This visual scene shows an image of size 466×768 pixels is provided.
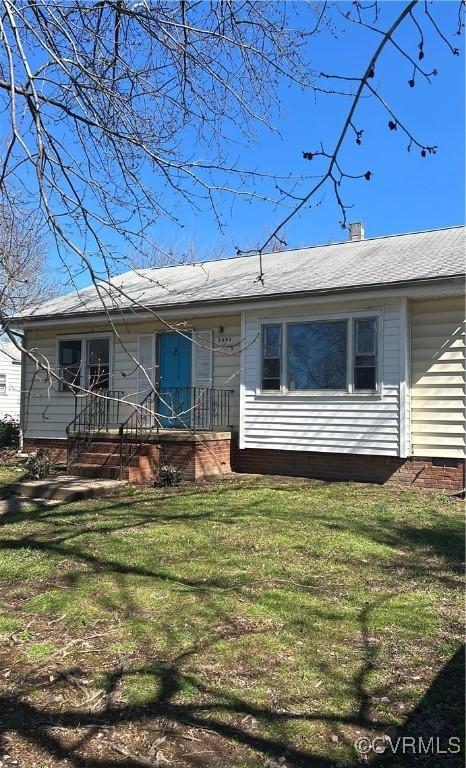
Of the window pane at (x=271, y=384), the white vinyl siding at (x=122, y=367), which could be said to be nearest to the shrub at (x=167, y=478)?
the white vinyl siding at (x=122, y=367)

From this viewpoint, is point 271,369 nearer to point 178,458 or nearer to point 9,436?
point 178,458

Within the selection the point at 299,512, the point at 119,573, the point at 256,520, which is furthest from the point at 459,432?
the point at 119,573

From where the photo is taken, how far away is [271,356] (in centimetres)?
1121

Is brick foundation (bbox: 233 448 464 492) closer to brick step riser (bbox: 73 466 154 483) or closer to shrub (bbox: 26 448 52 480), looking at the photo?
brick step riser (bbox: 73 466 154 483)

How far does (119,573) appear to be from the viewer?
5.41 metres

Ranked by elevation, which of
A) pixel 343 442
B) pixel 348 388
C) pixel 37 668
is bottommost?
pixel 37 668

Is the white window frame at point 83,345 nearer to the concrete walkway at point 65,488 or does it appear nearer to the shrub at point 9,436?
the shrub at point 9,436

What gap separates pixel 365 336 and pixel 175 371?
170 inches

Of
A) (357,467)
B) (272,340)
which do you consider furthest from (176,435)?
(357,467)

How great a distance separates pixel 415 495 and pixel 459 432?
4.18 ft

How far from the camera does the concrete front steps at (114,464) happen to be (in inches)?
428

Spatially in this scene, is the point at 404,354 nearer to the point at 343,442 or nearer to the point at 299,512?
the point at 343,442

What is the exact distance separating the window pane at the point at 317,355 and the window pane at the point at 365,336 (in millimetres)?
235

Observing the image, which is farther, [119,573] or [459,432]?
[459,432]
